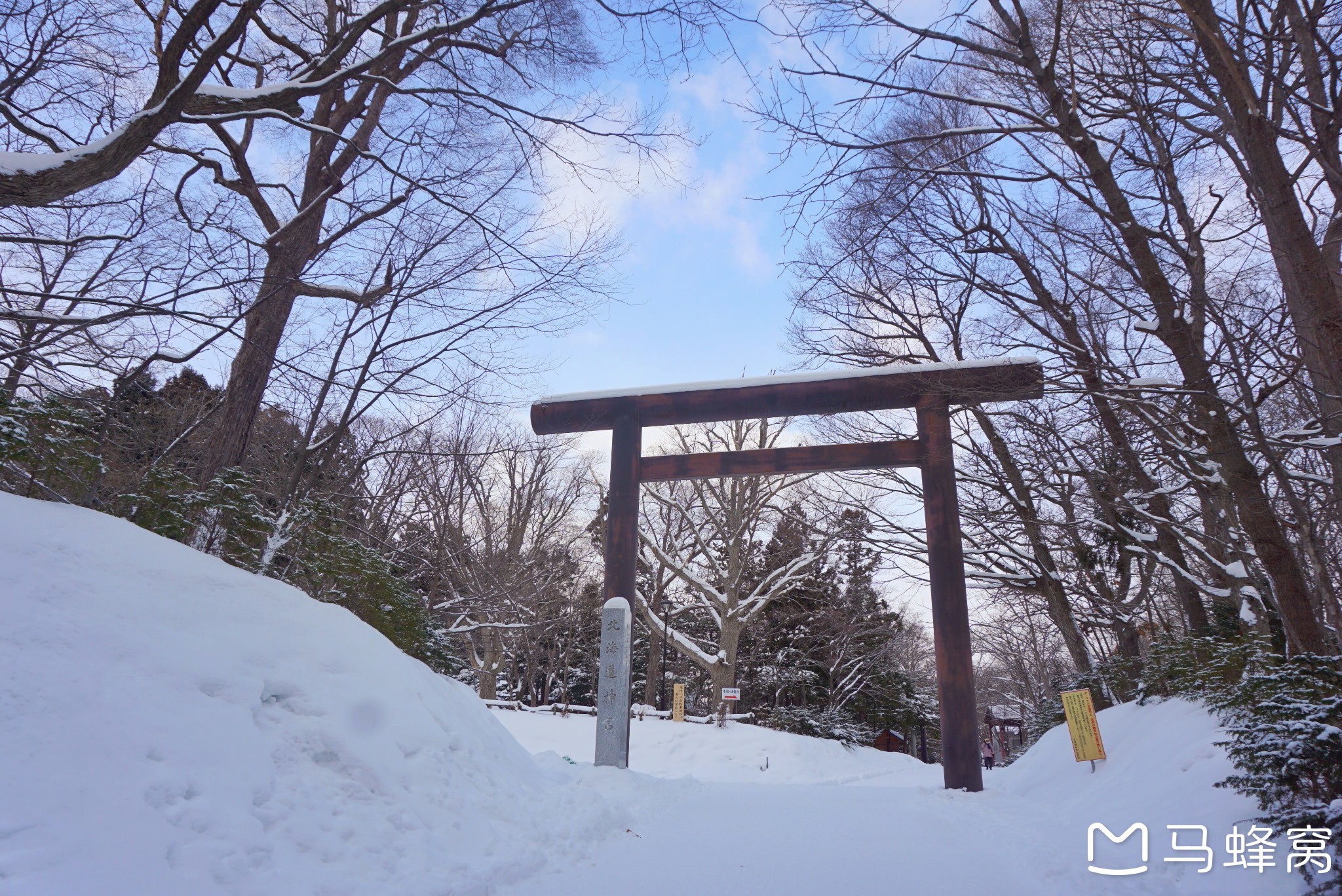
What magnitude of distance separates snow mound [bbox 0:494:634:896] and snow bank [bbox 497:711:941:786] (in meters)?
9.87

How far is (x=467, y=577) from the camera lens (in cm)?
1933

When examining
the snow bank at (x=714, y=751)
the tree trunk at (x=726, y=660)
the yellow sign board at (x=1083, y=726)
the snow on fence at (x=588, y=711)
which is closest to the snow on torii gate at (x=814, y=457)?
the yellow sign board at (x=1083, y=726)

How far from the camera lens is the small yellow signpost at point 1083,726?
8.15 m

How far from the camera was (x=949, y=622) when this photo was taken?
29.2 ft

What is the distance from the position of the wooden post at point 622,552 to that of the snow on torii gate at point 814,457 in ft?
0.04

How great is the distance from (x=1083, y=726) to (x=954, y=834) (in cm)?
318

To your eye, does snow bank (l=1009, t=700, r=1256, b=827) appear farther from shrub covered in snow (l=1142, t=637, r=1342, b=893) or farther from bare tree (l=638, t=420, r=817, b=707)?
bare tree (l=638, t=420, r=817, b=707)

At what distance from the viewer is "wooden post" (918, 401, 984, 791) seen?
8.76 metres

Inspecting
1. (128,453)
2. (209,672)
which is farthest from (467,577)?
(209,672)

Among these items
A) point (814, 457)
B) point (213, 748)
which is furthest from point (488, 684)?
point (213, 748)

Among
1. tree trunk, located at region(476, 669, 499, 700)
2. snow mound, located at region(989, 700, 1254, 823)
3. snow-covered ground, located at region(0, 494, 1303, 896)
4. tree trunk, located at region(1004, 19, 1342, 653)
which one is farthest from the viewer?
tree trunk, located at region(476, 669, 499, 700)

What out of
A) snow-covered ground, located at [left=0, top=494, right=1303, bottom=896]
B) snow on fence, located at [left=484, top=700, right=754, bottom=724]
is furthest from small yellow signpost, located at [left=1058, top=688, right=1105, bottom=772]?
snow on fence, located at [left=484, top=700, right=754, bottom=724]

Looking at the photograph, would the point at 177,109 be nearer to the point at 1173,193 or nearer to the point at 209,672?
the point at 209,672

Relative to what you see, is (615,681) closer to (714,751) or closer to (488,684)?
(714,751)
